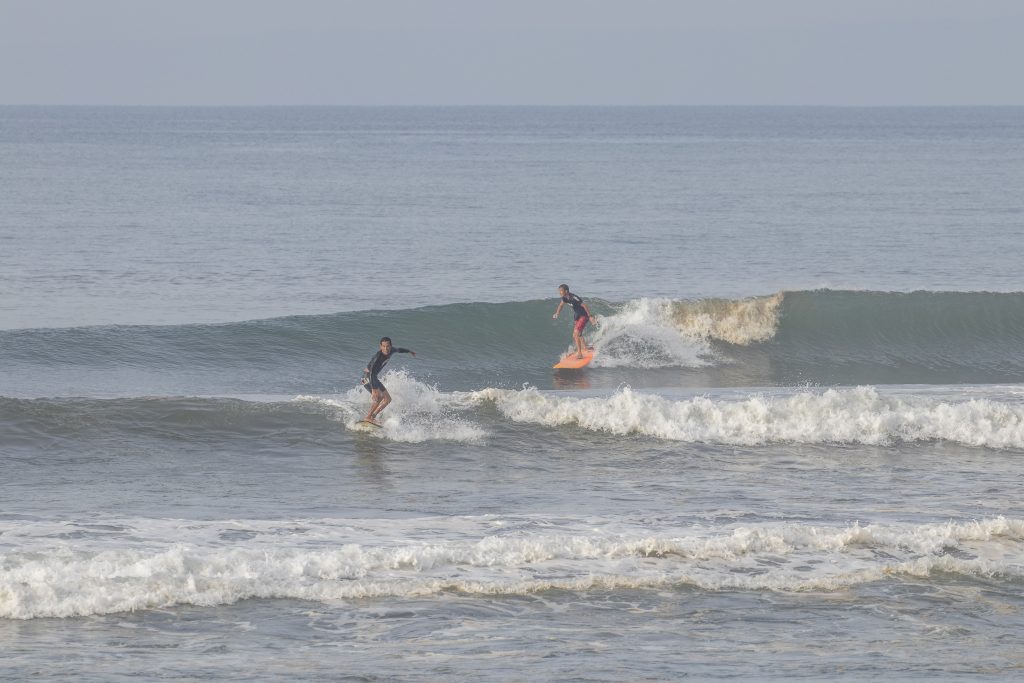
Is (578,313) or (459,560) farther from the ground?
(578,313)

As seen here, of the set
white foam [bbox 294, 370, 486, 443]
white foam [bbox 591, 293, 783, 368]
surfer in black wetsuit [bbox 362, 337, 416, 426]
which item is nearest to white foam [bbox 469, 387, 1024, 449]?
white foam [bbox 294, 370, 486, 443]

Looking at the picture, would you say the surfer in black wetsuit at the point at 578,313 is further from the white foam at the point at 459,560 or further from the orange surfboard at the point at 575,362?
the white foam at the point at 459,560

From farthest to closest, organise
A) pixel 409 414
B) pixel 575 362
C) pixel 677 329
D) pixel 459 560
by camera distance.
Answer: pixel 677 329 → pixel 575 362 → pixel 409 414 → pixel 459 560

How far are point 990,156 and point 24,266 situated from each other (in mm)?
87913

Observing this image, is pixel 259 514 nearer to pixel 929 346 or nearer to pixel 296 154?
pixel 929 346

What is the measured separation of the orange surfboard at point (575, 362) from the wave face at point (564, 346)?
283 mm

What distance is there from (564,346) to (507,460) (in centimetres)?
1064

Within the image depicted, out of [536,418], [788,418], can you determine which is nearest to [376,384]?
[536,418]

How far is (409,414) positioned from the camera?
776 inches

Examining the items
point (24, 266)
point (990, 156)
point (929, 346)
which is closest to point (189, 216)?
point (24, 266)

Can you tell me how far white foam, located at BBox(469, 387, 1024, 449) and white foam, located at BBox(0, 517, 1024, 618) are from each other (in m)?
4.96

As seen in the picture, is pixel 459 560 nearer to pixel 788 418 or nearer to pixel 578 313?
pixel 788 418

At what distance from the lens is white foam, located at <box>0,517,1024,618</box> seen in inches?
464

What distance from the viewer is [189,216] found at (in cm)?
4959
